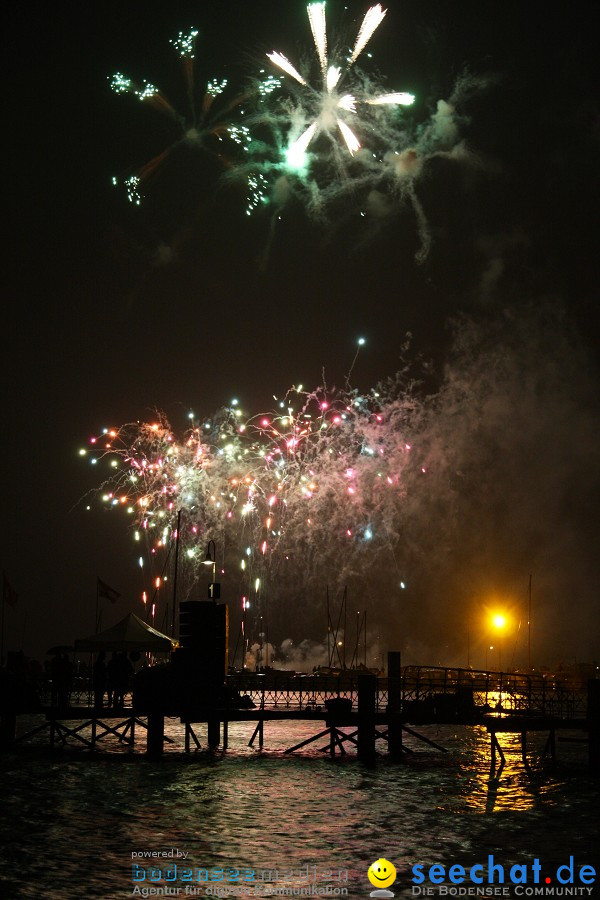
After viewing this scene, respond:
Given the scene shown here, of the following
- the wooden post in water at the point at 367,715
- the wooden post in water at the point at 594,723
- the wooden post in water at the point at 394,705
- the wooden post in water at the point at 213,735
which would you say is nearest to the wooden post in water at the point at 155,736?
the wooden post in water at the point at 213,735

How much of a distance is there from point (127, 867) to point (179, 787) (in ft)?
28.1

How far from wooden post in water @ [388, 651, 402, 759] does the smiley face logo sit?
1450cm

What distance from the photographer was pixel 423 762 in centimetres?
2967

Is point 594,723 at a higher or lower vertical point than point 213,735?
higher

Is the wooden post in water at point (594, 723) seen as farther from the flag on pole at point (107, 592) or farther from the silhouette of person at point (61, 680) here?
the flag on pole at point (107, 592)

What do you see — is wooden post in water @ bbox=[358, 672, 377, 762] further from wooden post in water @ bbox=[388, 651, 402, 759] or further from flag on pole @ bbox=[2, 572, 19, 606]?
flag on pole @ bbox=[2, 572, 19, 606]

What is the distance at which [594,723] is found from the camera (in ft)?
91.0

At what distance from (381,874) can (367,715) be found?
14899 mm

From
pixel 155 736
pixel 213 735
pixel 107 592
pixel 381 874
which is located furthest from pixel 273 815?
pixel 107 592

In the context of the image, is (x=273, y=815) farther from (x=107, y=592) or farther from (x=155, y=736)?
(x=107, y=592)

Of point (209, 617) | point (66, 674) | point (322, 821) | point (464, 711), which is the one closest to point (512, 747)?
point (464, 711)

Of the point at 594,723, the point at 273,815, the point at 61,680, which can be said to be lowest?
the point at 273,815

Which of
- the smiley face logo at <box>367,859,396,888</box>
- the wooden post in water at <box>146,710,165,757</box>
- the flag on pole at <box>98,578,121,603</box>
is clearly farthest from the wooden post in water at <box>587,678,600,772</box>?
the flag on pole at <box>98,578,121,603</box>

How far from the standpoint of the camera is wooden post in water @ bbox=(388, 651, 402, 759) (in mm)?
29203
